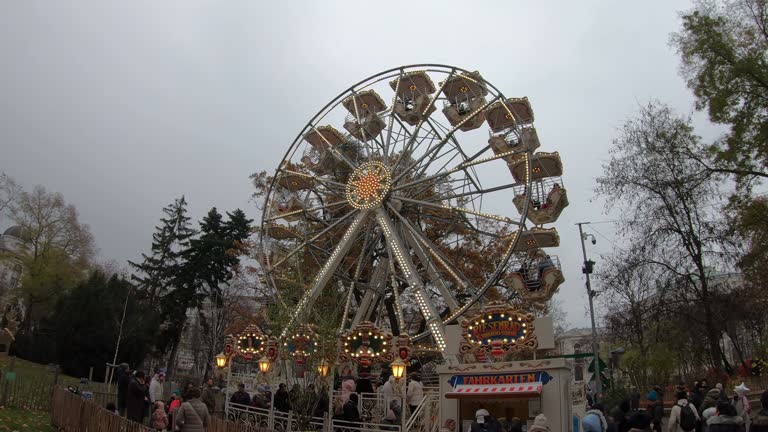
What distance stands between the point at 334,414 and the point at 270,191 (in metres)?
14.0

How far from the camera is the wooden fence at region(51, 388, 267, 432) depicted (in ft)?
29.6

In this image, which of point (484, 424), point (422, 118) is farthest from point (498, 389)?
point (422, 118)

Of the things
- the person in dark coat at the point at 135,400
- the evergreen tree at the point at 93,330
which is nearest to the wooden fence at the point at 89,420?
the person in dark coat at the point at 135,400

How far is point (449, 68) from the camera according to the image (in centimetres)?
2384

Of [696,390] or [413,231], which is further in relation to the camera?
[413,231]

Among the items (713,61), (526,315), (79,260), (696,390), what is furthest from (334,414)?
(79,260)

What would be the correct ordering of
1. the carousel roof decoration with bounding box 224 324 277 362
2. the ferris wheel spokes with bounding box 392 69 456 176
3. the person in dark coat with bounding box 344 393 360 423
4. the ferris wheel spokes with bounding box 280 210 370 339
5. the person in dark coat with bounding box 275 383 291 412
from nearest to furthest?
the person in dark coat with bounding box 344 393 360 423 → the person in dark coat with bounding box 275 383 291 412 → the carousel roof decoration with bounding box 224 324 277 362 → the ferris wheel spokes with bounding box 280 210 370 339 → the ferris wheel spokes with bounding box 392 69 456 176

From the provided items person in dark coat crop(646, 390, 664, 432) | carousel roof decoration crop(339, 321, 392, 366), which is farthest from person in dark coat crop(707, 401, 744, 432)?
carousel roof decoration crop(339, 321, 392, 366)

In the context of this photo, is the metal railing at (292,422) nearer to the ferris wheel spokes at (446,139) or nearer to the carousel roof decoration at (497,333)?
the carousel roof decoration at (497,333)

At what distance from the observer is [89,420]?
10.3 metres

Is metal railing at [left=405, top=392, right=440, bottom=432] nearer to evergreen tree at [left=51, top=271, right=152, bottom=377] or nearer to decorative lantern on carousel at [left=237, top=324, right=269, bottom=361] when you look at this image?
decorative lantern on carousel at [left=237, top=324, right=269, bottom=361]

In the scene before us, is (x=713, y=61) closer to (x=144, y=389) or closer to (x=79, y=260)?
(x=144, y=389)

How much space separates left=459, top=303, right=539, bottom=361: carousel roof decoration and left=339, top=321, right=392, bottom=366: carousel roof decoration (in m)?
3.62

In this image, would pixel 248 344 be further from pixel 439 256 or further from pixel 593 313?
pixel 593 313
